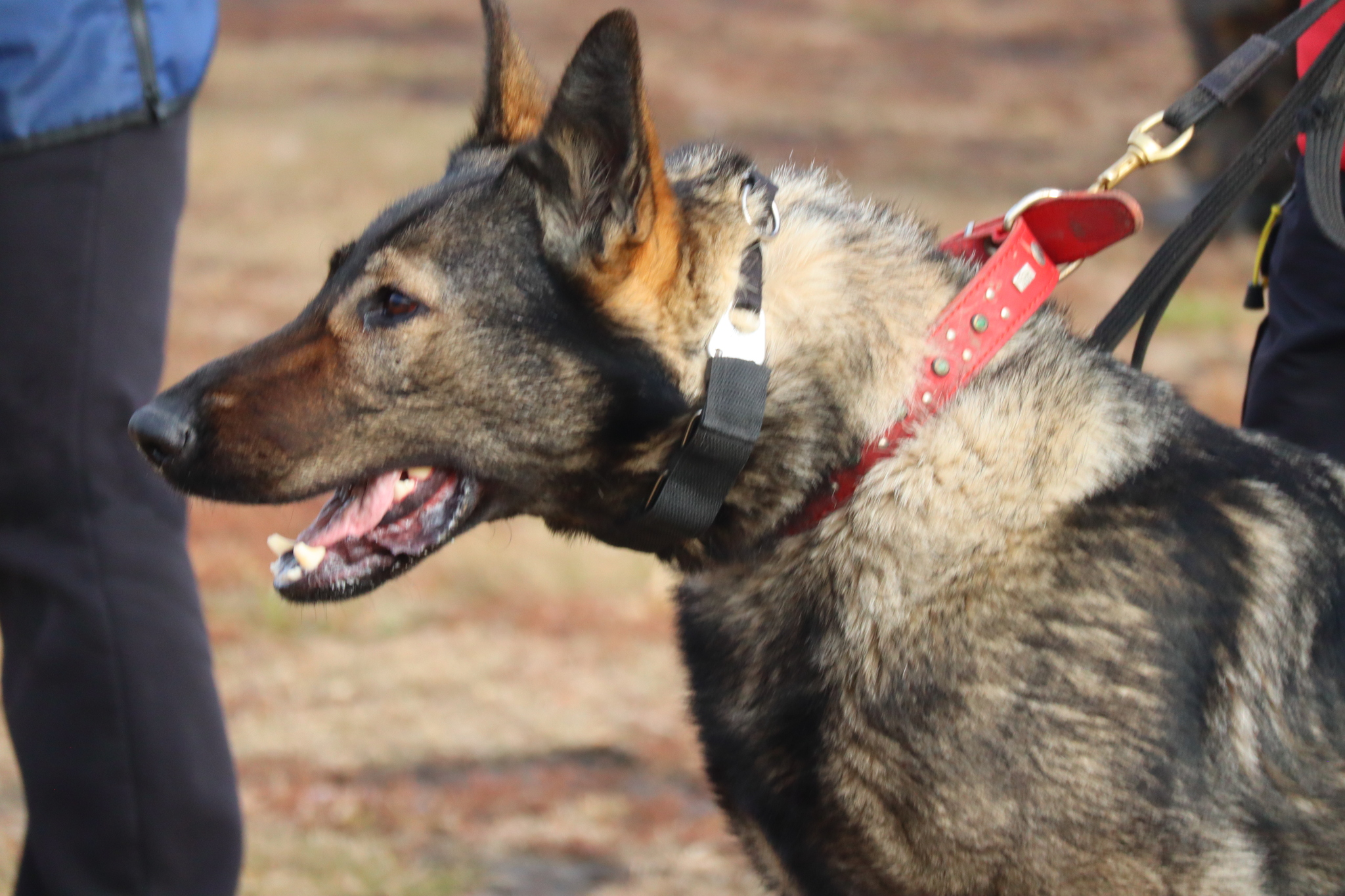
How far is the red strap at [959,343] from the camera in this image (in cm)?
217

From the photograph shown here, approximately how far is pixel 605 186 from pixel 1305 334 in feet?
4.19

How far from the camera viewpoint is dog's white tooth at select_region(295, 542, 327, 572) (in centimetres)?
220

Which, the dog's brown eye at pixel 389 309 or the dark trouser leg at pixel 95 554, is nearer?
the dog's brown eye at pixel 389 309

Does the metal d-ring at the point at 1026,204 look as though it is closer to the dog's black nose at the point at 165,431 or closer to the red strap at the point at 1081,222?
the red strap at the point at 1081,222

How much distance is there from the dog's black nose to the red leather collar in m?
0.96

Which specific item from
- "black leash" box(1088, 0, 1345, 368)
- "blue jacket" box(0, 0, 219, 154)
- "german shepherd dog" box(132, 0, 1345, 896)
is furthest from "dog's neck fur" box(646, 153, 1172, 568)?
"blue jacket" box(0, 0, 219, 154)

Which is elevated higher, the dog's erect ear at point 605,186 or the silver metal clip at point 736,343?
the dog's erect ear at point 605,186

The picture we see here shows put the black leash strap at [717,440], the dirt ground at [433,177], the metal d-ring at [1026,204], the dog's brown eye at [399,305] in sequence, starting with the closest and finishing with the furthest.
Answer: the black leash strap at [717,440], the dog's brown eye at [399,305], the metal d-ring at [1026,204], the dirt ground at [433,177]

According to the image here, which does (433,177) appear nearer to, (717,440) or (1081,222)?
(1081,222)

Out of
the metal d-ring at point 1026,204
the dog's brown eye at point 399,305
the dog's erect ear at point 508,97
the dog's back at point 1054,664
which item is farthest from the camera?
the dog's erect ear at point 508,97

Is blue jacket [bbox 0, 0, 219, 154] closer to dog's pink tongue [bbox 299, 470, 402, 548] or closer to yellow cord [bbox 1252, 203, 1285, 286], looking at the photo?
dog's pink tongue [bbox 299, 470, 402, 548]

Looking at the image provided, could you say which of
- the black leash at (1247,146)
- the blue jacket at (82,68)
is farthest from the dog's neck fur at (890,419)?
the blue jacket at (82,68)

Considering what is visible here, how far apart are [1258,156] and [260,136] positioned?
1453 cm

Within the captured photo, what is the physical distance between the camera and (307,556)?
2.20 m
